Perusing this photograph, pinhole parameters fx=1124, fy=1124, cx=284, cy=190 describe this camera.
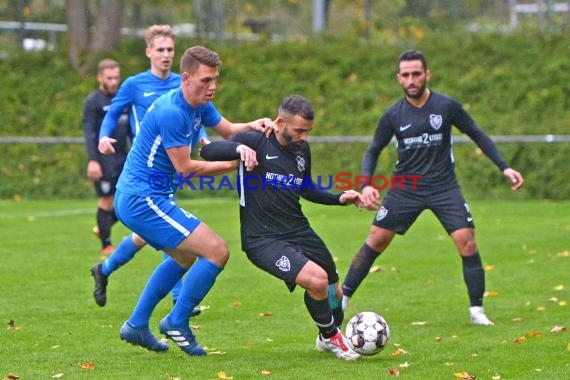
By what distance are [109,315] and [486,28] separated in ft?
52.6

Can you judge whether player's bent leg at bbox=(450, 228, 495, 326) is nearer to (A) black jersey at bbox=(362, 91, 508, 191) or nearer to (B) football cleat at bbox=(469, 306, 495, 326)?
(B) football cleat at bbox=(469, 306, 495, 326)

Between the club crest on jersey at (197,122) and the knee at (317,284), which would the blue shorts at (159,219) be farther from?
the knee at (317,284)

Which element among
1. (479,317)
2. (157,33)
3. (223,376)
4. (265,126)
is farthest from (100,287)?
(479,317)

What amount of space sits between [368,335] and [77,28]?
741 inches

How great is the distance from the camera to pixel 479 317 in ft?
28.4

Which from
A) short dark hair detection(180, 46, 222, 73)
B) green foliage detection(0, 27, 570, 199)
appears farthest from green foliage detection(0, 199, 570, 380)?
green foliage detection(0, 27, 570, 199)

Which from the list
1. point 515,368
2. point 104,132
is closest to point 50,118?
point 104,132

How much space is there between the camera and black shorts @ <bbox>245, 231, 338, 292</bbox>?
7027mm

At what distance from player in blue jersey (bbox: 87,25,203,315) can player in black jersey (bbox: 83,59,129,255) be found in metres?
2.63

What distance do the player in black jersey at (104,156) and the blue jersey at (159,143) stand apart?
5.02 metres

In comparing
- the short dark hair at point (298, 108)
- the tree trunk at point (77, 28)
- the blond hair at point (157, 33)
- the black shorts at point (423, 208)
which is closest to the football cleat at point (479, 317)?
the black shorts at point (423, 208)

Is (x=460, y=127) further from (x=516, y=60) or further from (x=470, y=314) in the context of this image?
(x=516, y=60)

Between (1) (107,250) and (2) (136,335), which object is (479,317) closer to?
(2) (136,335)

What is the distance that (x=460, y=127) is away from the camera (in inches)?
351
